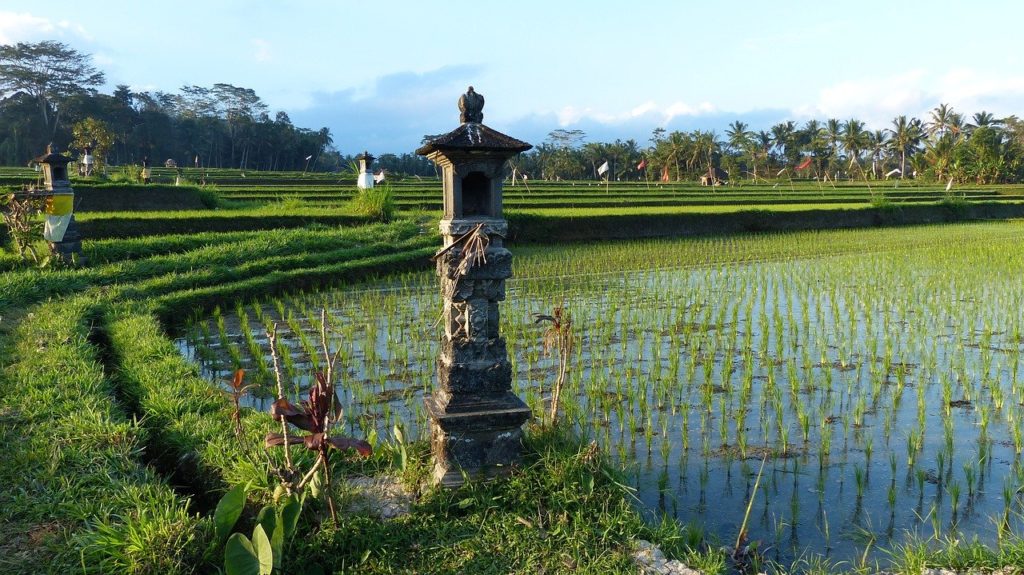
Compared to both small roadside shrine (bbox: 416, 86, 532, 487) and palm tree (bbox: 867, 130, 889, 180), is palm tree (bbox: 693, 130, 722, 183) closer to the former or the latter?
palm tree (bbox: 867, 130, 889, 180)

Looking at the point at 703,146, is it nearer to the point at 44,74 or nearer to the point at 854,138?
the point at 854,138

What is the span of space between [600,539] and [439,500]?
849 millimetres

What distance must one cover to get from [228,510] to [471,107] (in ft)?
7.84

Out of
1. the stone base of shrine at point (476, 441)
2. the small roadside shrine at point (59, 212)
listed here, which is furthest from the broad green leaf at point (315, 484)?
the small roadside shrine at point (59, 212)

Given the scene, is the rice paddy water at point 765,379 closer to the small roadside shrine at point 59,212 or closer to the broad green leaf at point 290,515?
the broad green leaf at point 290,515

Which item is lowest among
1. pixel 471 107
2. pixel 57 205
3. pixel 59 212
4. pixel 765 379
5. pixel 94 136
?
pixel 765 379

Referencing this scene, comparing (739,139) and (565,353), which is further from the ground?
(739,139)

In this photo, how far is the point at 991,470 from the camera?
4406mm

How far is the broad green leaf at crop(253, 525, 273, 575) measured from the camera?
293cm

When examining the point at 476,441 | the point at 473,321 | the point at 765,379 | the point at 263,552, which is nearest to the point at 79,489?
the point at 263,552

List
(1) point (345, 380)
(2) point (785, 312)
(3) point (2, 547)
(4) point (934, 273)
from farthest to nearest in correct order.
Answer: (4) point (934, 273), (2) point (785, 312), (1) point (345, 380), (3) point (2, 547)

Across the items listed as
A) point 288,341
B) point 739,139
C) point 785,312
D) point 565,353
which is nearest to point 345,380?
point 288,341

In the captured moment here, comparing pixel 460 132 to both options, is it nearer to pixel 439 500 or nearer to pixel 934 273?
pixel 439 500

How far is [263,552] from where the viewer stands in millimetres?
2961
